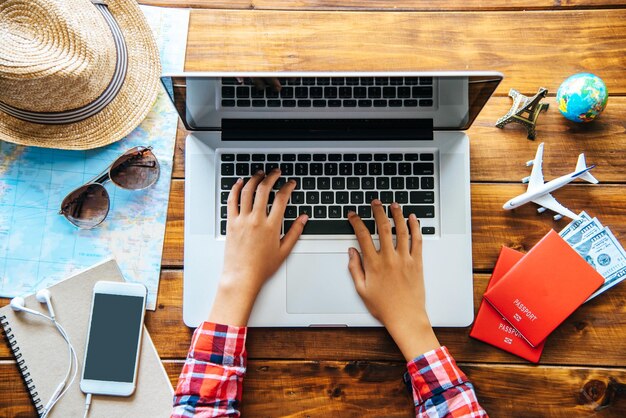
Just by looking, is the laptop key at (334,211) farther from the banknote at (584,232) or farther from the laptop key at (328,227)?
the banknote at (584,232)

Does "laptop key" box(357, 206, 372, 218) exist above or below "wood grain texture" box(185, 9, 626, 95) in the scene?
below

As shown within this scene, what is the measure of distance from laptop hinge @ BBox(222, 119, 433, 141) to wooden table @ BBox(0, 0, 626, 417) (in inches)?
5.2

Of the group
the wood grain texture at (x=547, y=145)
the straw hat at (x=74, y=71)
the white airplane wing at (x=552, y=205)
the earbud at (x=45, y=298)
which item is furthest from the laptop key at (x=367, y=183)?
the earbud at (x=45, y=298)

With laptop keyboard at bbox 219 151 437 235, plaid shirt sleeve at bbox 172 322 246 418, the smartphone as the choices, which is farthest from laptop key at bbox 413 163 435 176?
the smartphone

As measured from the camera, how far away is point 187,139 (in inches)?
32.3

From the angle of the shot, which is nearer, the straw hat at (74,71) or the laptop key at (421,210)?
the straw hat at (74,71)

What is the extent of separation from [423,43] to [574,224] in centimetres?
45

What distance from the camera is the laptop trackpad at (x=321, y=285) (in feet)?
2.68

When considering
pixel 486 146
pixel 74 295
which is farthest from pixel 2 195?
pixel 486 146

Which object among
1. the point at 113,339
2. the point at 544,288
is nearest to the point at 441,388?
the point at 544,288

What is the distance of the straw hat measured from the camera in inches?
28.3

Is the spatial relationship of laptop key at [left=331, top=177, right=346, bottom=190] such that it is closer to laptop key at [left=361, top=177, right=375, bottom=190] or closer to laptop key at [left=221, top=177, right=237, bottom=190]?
laptop key at [left=361, top=177, right=375, bottom=190]

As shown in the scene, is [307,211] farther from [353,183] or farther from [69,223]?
[69,223]

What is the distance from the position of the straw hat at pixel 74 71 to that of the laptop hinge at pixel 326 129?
197 mm
